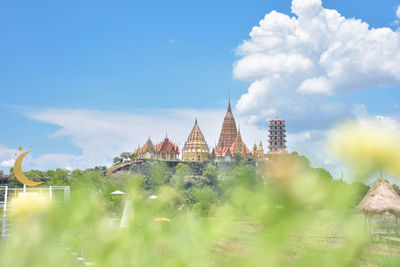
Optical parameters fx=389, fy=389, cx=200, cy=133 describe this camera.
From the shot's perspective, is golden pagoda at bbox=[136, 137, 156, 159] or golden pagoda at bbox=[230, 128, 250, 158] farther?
golden pagoda at bbox=[230, 128, 250, 158]

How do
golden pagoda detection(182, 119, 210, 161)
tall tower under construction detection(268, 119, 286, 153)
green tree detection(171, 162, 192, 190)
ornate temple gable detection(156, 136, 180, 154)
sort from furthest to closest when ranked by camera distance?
1. golden pagoda detection(182, 119, 210, 161)
2. ornate temple gable detection(156, 136, 180, 154)
3. tall tower under construction detection(268, 119, 286, 153)
4. green tree detection(171, 162, 192, 190)

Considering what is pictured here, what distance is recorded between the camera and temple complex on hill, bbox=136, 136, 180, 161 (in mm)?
48594

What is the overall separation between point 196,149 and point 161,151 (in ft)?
16.4

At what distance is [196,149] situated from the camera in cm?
Result: 5153

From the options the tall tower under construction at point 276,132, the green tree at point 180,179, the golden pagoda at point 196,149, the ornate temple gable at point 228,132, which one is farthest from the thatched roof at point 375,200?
the ornate temple gable at point 228,132

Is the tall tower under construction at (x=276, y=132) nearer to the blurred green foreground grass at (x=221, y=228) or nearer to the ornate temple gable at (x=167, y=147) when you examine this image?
the ornate temple gable at (x=167, y=147)

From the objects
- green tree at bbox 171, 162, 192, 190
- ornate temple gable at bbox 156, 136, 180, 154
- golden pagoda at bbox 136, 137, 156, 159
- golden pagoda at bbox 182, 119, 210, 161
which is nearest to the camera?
green tree at bbox 171, 162, 192, 190

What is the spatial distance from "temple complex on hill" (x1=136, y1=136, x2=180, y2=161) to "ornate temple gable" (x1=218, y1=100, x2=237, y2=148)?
783 cm

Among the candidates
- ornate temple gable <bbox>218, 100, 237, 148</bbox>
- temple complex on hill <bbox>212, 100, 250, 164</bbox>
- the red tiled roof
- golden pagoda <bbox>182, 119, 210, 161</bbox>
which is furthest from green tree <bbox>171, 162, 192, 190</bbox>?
ornate temple gable <bbox>218, 100, 237, 148</bbox>

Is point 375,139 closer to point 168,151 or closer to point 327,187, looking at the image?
point 327,187

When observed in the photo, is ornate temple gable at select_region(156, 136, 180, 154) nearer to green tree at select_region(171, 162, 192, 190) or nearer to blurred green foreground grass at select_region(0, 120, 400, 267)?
green tree at select_region(171, 162, 192, 190)

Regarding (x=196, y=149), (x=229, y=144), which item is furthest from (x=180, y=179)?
(x=229, y=144)

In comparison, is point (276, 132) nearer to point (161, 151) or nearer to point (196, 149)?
point (196, 149)

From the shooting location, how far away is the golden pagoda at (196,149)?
51.3m
